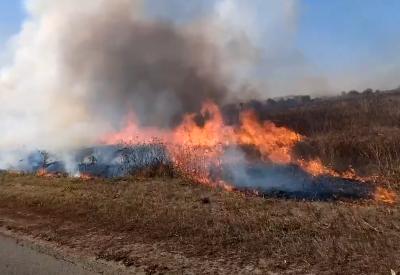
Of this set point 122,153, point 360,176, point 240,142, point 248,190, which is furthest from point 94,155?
point 360,176

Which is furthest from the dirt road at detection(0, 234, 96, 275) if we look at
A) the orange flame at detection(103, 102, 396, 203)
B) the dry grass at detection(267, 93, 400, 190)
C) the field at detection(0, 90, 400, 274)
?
the dry grass at detection(267, 93, 400, 190)

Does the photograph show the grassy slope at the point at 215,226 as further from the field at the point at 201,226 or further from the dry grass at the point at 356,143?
the dry grass at the point at 356,143

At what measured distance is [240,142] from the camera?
21.1 meters

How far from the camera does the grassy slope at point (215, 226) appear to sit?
7270mm

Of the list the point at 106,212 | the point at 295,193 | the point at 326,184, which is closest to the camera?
the point at 106,212

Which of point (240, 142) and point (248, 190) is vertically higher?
point (240, 142)

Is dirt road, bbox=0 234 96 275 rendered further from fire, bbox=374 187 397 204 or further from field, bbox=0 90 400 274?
fire, bbox=374 187 397 204

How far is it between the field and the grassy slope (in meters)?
0.02

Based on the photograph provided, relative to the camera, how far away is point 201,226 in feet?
31.4

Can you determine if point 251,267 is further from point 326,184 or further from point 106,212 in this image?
point 326,184

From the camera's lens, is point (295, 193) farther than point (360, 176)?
No

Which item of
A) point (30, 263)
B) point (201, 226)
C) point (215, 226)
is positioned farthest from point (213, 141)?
point (30, 263)

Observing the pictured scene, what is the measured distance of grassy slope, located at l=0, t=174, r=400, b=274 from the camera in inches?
286

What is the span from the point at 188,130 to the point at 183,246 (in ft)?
47.0
